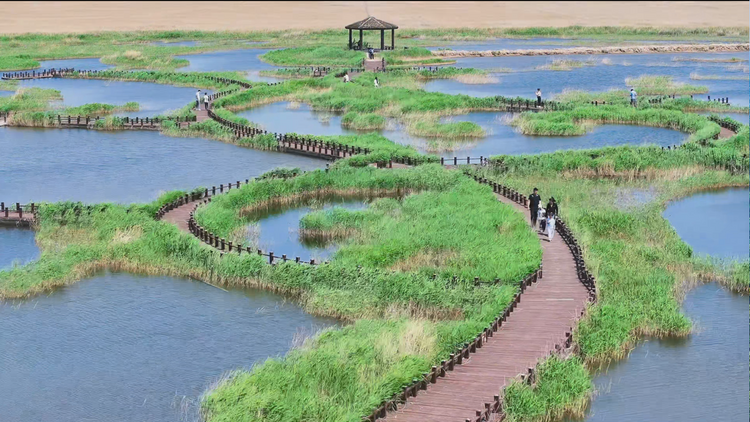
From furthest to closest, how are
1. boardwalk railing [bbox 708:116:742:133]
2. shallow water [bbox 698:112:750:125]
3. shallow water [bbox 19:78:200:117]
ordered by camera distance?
shallow water [bbox 19:78:200:117] → shallow water [bbox 698:112:750:125] → boardwalk railing [bbox 708:116:742:133]

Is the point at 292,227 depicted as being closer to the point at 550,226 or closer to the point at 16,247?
the point at 16,247

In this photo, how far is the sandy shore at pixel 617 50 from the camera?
110 metres

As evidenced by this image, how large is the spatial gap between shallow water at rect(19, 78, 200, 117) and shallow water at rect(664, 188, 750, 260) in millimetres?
39669

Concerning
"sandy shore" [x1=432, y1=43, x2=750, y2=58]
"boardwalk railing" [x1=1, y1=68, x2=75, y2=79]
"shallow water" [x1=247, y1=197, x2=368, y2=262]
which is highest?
"sandy shore" [x1=432, y1=43, x2=750, y2=58]

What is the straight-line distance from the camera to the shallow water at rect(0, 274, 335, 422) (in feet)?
88.5

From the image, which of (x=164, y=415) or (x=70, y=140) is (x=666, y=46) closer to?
(x=70, y=140)

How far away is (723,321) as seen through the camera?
32.2 meters

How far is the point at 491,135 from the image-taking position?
64188 mm

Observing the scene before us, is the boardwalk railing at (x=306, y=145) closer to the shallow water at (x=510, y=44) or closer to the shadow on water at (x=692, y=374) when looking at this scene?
the shadow on water at (x=692, y=374)

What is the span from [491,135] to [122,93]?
3482 centimetres

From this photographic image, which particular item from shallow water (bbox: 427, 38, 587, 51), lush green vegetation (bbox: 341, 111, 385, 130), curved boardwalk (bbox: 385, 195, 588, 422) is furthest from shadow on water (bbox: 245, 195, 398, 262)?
shallow water (bbox: 427, 38, 587, 51)

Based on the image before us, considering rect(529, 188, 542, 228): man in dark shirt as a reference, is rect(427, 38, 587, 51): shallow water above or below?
above

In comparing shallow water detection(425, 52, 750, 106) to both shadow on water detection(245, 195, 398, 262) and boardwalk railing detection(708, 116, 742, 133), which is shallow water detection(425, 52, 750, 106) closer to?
boardwalk railing detection(708, 116, 742, 133)

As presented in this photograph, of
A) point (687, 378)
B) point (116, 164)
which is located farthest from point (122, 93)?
point (687, 378)
